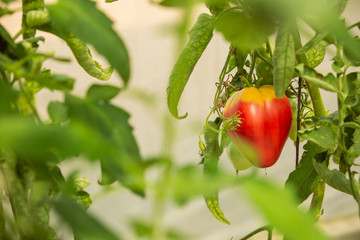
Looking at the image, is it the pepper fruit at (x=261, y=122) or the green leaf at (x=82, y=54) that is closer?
the green leaf at (x=82, y=54)

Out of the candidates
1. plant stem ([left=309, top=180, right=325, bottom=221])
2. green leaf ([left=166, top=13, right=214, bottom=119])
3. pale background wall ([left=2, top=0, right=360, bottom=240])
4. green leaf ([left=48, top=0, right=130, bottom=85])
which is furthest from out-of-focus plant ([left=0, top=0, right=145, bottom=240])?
pale background wall ([left=2, top=0, right=360, bottom=240])

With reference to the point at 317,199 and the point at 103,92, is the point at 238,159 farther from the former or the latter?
the point at 103,92

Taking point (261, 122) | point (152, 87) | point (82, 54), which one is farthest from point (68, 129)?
point (152, 87)

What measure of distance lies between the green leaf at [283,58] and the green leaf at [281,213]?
20 cm

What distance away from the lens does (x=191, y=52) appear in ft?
1.12

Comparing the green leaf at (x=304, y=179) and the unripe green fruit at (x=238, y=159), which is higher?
the unripe green fruit at (x=238, y=159)

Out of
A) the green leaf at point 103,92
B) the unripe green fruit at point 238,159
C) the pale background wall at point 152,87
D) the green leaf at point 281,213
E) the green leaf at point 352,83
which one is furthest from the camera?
the pale background wall at point 152,87

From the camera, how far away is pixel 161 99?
13 cm

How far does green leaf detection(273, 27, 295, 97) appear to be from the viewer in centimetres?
30

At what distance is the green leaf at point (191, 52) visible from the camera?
0.34 metres

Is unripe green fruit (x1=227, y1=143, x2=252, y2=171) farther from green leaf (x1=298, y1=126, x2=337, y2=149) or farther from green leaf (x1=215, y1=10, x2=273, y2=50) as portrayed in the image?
green leaf (x1=215, y1=10, x2=273, y2=50)

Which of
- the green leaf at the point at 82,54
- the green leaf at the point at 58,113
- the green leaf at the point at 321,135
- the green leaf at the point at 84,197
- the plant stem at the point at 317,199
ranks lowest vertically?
the plant stem at the point at 317,199

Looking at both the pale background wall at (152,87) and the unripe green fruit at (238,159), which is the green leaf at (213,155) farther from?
the pale background wall at (152,87)

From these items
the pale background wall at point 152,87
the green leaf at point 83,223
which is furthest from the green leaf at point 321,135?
the pale background wall at point 152,87
